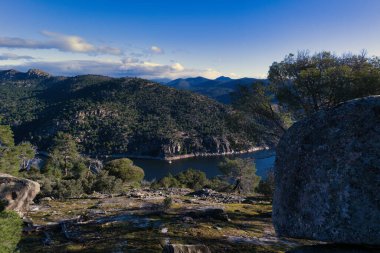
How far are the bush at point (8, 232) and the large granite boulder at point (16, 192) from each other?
11.7 meters

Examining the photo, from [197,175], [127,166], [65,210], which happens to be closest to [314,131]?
[65,210]

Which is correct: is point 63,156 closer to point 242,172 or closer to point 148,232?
point 242,172

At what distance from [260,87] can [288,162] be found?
62.8 ft

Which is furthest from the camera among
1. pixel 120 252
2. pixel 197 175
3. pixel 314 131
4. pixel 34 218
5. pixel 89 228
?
pixel 197 175

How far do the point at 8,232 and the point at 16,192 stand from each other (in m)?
13.4

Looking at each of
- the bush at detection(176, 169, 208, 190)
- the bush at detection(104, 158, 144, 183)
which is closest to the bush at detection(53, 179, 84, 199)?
the bush at detection(104, 158, 144, 183)

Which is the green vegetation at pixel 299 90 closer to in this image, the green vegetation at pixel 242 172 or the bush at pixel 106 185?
the bush at pixel 106 185

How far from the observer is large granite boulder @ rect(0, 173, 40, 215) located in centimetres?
2348

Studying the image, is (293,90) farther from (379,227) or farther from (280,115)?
(379,227)

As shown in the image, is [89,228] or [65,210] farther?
[65,210]

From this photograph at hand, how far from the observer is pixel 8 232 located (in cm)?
1196

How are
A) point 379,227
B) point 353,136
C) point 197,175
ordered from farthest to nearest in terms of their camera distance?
point 197,175, point 353,136, point 379,227

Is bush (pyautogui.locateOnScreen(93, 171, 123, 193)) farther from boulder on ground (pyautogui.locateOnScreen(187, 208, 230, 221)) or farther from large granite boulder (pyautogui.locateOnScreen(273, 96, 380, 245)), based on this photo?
large granite boulder (pyautogui.locateOnScreen(273, 96, 380, 245))

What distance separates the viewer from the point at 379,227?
8.55 metres
